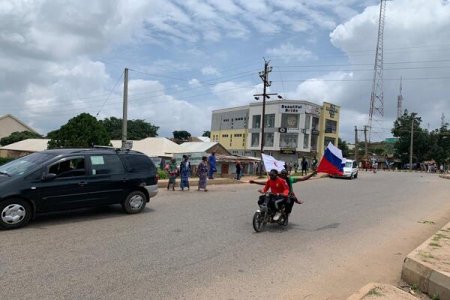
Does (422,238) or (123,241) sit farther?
(422,238)

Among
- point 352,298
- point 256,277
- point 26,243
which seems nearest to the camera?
point 352,298

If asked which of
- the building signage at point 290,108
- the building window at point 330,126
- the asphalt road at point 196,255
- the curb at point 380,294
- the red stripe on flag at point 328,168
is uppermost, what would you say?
the building signage at point 290,108

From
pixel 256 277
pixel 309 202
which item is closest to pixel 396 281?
pixel 256 277

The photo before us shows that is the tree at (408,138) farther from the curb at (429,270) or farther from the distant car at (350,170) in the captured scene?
the curb at (429,270)

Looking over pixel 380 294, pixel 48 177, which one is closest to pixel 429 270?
pixel 380 294

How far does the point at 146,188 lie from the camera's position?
1116cm

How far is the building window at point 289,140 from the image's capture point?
2778 inches

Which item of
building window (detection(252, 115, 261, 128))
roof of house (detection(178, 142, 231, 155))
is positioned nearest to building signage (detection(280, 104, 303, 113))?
building window (detection(252, 115, 261, 128))

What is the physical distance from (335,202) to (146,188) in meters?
8.12

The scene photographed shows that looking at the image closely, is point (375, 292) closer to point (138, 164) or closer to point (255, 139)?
point (138, 164)

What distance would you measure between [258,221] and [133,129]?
9443cm

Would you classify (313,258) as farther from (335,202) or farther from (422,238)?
(335,202)

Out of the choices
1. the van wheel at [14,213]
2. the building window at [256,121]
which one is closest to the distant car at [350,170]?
the van wheel at [14,213]

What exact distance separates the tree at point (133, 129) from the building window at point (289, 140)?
40.4m
